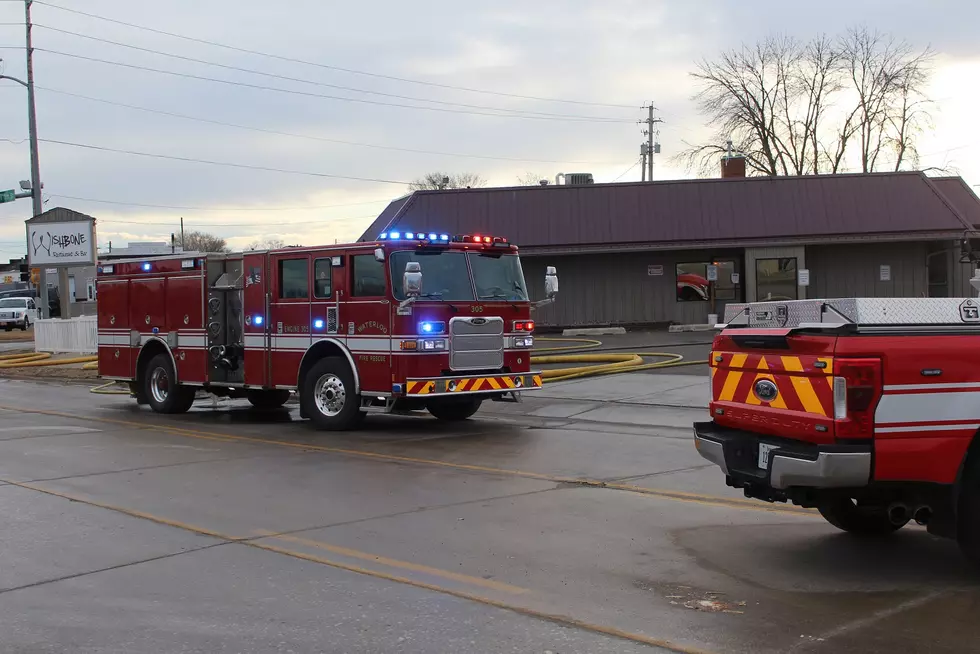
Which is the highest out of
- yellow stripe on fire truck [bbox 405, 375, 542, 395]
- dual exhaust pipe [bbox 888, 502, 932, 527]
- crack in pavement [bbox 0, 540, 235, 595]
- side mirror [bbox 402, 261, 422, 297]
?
side mirror [bbox 402, 261, 422, 297]

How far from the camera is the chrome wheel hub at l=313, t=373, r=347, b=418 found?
530 inches

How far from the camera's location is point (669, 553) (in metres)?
6.54

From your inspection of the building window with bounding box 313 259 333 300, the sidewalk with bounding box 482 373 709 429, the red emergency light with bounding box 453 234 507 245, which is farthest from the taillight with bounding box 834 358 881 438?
the building window with bounding box 313 259 333 300

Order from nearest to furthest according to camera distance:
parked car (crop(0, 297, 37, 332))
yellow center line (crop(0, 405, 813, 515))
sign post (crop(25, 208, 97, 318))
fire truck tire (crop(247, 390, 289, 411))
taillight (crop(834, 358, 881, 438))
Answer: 1. taillight (crop(834, 358, 881, 438))
2. yellow center line (crop(0, 405, 813, 515))
3. fire truck tire (crop(247, 390, 289, 411))
4. sign post (crop(25, 208, 97, 318))
5. parked car (crop(0, 297, 37, 332))

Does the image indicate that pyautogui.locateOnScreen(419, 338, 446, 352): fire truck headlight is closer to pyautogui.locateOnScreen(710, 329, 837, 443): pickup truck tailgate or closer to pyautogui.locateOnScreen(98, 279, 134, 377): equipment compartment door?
pyautogui.locateOnScreen(710, 329, 837, 443): pickup truck tailgate

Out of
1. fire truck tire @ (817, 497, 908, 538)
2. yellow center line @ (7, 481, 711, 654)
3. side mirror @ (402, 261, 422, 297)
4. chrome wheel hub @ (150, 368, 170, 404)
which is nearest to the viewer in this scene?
yellow center line @ (7, 481, 711, 654)

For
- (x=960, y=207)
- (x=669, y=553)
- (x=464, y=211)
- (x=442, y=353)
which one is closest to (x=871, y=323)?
(x=669, y=553)

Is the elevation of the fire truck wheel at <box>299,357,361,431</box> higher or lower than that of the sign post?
lower

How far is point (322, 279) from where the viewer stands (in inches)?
539

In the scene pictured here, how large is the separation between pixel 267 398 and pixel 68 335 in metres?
18.3

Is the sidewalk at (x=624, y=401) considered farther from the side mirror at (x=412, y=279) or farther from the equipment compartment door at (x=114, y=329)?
the equipment compartment door at (x=114, y=329)

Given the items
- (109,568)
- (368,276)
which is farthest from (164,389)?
(109,568)

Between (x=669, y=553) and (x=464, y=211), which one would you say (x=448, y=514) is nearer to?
(x=669, y=553)

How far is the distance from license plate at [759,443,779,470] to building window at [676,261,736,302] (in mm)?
25377
